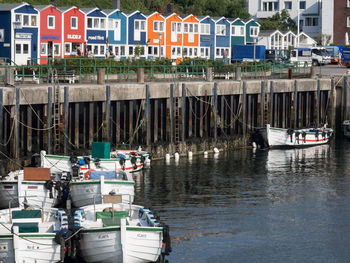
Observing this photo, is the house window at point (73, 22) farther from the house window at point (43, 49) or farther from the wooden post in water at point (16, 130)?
the wooden post in water at point (16, 130)

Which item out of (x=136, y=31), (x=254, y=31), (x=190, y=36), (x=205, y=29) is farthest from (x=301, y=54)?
(x=136, y=31)

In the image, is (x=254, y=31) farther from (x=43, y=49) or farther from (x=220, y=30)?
(x=43, y=49)

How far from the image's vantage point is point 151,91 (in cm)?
5584

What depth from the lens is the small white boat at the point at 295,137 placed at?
6406 cm

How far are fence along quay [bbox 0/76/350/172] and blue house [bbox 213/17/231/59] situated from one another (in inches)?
1799

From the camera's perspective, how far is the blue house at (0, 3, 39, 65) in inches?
3487

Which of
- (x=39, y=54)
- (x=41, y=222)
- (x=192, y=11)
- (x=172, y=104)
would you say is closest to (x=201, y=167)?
(x=172, y=104)

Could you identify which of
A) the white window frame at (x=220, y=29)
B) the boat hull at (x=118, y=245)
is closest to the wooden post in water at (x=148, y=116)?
the boat hull at (x=118, y=245)

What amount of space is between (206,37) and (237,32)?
837cm

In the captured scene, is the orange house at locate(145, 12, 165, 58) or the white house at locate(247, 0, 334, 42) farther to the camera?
the white house at locate(247, 0, 334, 42)

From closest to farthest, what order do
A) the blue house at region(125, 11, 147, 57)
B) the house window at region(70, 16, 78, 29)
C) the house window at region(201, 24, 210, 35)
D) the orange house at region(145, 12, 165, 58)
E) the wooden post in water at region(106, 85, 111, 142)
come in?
the wooden post in water at region(106, 85, 111, 142) → the house window at region(70, 16, 78, 29) → the blue house at region(125, 11, 147, 57) → the orange house at region(145, 12, 165, 58) → the house window at region(201, 24, 210, 35)

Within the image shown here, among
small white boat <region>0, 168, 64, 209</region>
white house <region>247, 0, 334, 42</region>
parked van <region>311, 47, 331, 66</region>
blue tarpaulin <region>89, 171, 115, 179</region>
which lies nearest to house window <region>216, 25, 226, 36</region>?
parked van <region>311, 47, 331, 66</region>

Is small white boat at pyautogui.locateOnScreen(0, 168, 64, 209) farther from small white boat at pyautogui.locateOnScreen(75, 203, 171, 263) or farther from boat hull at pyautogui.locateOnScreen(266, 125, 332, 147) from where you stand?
boat hull at pyautogui.locateOnScreen(266, 125, 332, 147)

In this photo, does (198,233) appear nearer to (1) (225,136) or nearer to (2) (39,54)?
(1) (225,136)
